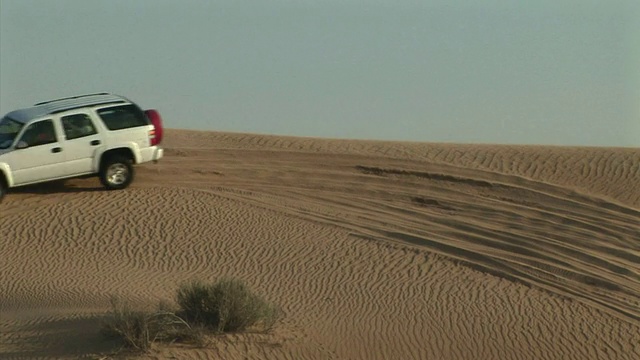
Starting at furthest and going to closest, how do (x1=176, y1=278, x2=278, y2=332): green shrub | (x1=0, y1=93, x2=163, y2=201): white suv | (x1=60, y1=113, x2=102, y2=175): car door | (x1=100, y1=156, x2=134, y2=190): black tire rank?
1. (x1=100, y1=156, x2=134, y2=190): black tire
2. (x1=60, y1=113, x2=102, y2=175): car door
3. (x1=0, y1=93, x2=163, y2=201): white suv
4. (x1=176, y1=278, x2=278, y2=332): green shrub

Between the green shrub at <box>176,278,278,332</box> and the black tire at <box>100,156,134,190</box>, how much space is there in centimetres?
786

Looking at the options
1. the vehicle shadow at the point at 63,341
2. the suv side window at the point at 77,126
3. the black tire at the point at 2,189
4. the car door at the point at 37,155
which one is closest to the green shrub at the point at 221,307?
the vehicle shadow at the point at 63,341

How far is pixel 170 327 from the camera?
48.6 ft

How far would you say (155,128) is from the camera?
75.6 ft

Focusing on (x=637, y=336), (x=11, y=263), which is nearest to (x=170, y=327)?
(x=11, y=263)

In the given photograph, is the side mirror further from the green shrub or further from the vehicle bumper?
the green shrub

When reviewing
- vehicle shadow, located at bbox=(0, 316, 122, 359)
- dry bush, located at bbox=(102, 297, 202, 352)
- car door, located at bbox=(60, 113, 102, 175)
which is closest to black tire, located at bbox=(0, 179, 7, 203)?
car door, located at bbox=(60, 113, 102, 175)

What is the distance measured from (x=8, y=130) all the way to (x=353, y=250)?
7.09m

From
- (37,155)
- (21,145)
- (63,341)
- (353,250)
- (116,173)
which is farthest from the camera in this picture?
(116,173)

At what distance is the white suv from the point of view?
2173cm

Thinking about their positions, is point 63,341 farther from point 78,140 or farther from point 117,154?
point 117,154

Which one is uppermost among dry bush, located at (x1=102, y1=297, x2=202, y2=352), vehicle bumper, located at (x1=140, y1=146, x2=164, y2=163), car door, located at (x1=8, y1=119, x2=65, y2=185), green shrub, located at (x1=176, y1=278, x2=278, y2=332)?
vehicle bumper, located at (x1=140, y1=146, x2=164, y2=163)

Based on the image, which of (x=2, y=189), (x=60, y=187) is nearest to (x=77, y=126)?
(x=2, y=189)

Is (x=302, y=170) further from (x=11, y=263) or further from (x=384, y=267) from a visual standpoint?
(x=11, y=263)
